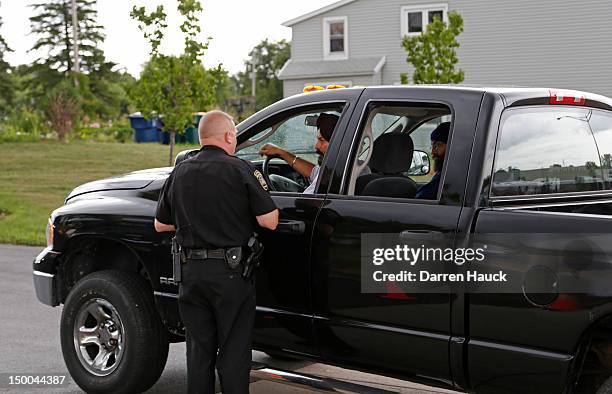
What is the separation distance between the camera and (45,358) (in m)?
6.60

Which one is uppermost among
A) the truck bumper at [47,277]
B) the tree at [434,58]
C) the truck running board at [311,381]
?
the tree at [434,58]

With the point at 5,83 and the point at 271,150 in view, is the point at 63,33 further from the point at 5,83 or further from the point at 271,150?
the point at 271,150

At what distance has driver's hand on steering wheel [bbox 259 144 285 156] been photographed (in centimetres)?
524

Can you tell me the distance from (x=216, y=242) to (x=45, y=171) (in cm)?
2050

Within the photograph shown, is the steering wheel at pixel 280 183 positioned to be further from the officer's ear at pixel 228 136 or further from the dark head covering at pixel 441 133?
the dark head covering at pixel 441 133

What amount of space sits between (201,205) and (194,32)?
46.2 feet

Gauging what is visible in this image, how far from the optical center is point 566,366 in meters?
3.82

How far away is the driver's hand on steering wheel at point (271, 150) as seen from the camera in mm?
5242

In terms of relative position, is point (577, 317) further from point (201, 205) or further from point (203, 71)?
point (203, 71)

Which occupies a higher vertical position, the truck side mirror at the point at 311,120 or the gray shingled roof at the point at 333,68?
the gray shingled roof at the point at 333,68

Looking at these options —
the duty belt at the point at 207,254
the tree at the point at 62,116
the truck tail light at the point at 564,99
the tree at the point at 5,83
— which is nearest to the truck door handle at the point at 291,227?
the duty belt at the point at 207,254

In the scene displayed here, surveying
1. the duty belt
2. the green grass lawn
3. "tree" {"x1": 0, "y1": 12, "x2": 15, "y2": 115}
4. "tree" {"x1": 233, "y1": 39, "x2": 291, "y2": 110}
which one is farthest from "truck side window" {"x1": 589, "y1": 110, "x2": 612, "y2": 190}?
"tree" {"x1": 233, "y1": 39, "x2": 291, "y2": 110}

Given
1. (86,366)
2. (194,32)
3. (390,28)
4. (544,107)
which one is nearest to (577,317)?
(544,107)

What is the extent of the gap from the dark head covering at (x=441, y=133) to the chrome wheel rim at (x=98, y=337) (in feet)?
7.24
